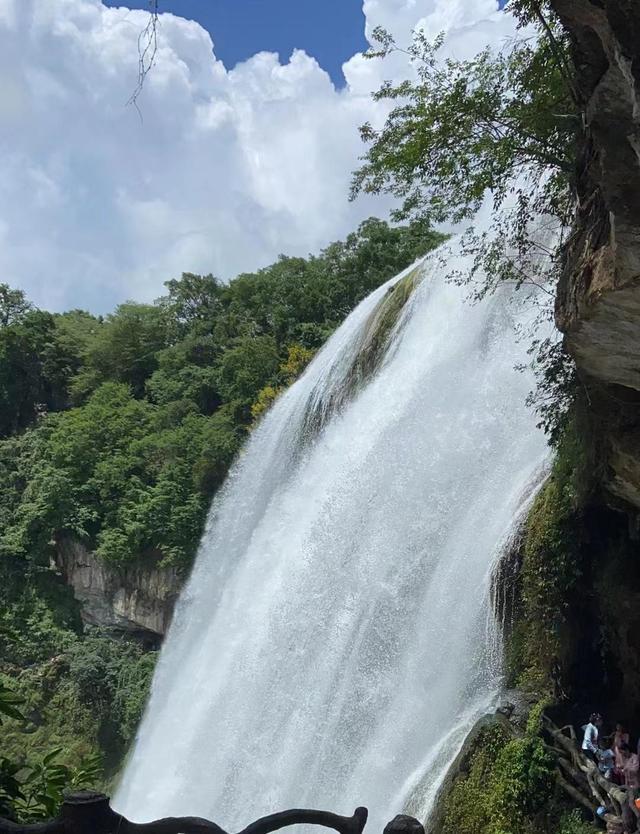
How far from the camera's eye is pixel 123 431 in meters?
30.5

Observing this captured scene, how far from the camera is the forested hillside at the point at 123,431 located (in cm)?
2356

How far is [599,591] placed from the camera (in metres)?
9.29

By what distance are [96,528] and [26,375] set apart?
530 inches

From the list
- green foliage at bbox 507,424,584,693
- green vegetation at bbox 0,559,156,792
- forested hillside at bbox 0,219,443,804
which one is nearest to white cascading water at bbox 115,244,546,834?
green foliage at bbox 507,424,584,693

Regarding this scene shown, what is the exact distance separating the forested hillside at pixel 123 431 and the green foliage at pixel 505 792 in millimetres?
13692

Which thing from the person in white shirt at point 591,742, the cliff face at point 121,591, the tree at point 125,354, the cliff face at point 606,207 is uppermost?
the tree at point 125,354

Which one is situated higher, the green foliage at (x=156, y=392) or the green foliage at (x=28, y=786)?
the green foliage at (x=156, y=392)

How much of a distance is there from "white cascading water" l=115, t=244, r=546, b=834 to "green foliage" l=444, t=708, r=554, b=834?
0.54m

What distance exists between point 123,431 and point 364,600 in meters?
20.8

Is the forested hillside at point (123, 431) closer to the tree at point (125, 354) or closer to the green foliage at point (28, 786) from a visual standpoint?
the tree at point (125, 354)

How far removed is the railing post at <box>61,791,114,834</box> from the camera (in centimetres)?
164

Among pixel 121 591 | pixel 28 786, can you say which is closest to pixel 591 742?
pixel 28 786

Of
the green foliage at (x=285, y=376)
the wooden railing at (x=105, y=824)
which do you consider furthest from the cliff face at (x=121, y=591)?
the wooden railing at (x=105, y=824)

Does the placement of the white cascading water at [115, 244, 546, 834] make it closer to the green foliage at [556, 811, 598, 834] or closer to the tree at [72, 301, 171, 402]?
the green foliage at [556, 811, 598, 834]
